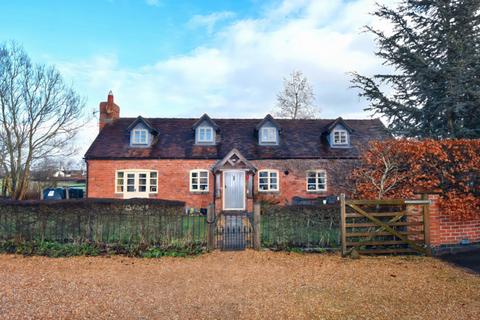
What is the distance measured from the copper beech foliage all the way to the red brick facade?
10.5 m

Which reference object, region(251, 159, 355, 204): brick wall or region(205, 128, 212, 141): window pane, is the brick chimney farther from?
region(251, 159, 355, 204): brick wall

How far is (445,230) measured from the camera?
28.5ft

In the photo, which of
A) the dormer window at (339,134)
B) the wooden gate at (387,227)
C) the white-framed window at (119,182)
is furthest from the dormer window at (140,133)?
the wooden gate at (387,227)

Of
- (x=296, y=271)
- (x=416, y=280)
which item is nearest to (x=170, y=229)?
(x=296, y=271)

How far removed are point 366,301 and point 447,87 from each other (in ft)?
37.8

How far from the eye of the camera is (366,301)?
207 inches

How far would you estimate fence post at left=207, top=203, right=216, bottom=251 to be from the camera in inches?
346

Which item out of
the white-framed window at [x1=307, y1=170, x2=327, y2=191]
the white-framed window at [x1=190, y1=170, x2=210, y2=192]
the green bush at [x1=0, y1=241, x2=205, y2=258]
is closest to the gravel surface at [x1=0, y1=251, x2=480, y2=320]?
the green bush at [x1=0, y1=241, x2=205, y2=258]

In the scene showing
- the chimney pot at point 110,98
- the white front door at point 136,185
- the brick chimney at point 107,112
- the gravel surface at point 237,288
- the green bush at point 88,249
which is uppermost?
the chimney pot at point 110,98

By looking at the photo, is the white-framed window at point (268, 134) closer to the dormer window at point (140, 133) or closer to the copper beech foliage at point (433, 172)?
the dormer window at point (140, 133)

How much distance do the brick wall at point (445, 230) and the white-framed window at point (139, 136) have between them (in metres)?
18.6

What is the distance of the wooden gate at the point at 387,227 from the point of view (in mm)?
8398

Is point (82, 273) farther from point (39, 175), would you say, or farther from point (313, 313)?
point (39, 175)

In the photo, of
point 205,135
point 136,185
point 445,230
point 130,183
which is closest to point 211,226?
point 445,230
